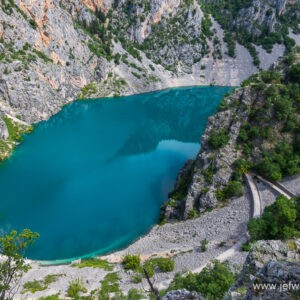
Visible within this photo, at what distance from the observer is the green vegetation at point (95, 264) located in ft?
125

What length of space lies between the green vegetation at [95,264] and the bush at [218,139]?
23.3 meters

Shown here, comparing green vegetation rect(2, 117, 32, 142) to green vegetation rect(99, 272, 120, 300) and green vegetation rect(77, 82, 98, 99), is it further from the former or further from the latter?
green vegetation rect(99, 272, 120, 300)

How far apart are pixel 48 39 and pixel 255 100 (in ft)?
274

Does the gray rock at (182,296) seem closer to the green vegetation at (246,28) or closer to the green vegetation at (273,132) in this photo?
the green vegetation at (273,132)

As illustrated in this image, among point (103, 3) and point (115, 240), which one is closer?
point (115, 240)

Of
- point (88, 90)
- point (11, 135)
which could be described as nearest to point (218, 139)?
point (11, 135)

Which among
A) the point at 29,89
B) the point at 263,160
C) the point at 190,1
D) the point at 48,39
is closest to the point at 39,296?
the point at 263,160

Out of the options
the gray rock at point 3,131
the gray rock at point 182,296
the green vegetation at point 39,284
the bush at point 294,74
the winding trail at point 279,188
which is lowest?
the gray rock at point 3,131

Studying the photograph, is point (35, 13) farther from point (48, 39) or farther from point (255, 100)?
point (255, 100)

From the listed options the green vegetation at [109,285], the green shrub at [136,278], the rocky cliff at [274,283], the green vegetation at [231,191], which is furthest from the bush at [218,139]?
the rocky cliff at [274,283]

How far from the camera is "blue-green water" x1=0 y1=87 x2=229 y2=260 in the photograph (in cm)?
4659

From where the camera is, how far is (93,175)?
63062 millimetres

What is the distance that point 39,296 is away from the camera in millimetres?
31891

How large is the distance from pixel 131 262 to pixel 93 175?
90.8 feet
